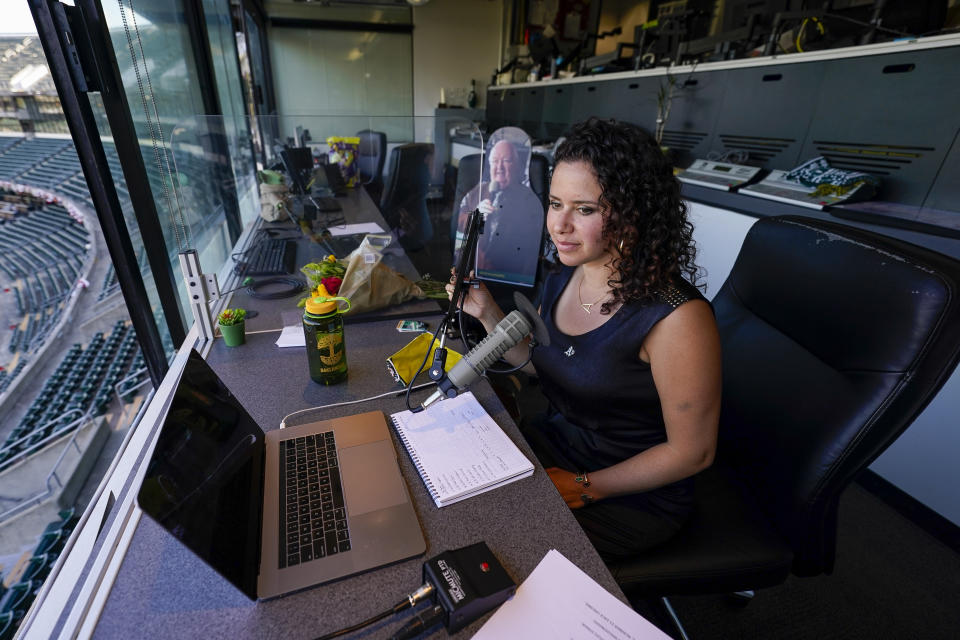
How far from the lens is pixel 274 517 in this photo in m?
0.62

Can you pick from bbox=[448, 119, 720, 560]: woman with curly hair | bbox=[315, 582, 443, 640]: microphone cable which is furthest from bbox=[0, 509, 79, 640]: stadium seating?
bbox=[448, 119, 720, 560]: woman with curly hair

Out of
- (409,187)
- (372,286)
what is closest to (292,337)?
(372,286)

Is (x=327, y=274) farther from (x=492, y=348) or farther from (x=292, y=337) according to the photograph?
(x=492, y=348)

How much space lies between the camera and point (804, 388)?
0.83 m

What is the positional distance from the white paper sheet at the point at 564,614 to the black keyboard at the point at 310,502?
0.23 metres

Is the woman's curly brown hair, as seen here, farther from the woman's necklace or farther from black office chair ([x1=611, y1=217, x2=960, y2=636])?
black office chair ([x1=611, y1=217, x2=960, y2=636])

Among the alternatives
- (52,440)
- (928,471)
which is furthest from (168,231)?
(52,440)

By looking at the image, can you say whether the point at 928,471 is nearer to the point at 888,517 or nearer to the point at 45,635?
the point at 888,517

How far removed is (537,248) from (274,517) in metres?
1.65

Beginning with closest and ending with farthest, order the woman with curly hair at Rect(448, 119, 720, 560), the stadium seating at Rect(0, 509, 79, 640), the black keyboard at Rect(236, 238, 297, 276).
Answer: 1. the woman with curly hair at Rect(448, 119, 720, 560)
2. the black keyboard at Rect(236, 238, 297, 276)
3. the stadium seating at Rect(0, 509, 79, 640)

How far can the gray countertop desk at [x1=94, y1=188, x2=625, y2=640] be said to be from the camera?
1.64 ft

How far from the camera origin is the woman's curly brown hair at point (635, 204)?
2.85ft

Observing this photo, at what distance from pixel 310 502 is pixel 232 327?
2.06 feet

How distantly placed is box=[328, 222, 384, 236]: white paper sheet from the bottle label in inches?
43.5
